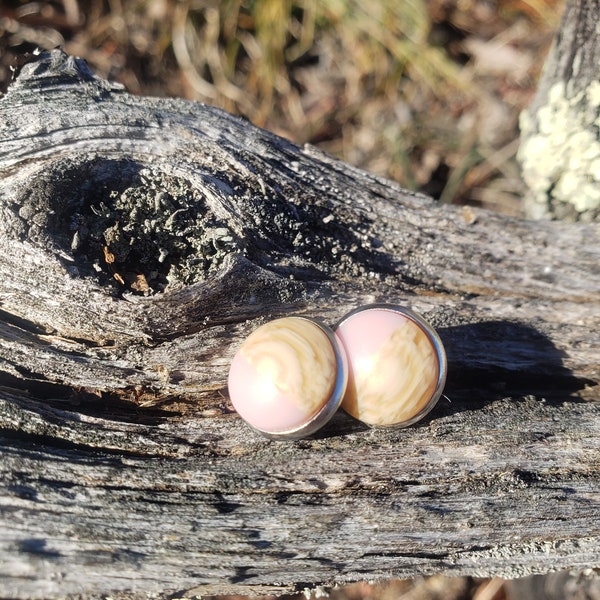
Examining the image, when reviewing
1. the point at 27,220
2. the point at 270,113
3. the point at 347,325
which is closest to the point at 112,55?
the point at 270,113

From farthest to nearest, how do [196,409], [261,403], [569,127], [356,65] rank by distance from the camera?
[356,65], [569,127], [196,409], [261,403]

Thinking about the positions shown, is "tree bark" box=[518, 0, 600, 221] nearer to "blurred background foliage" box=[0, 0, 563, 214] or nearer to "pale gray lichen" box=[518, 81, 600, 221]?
"pale gray lichen" box=[518, 81, 600, 221]

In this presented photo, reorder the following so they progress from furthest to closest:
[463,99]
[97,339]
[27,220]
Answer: [463,99], [97,339], [27,220]

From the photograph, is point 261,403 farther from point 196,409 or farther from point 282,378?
point 196,409

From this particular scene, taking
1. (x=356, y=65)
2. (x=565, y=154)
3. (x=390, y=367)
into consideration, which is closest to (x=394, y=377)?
(x=390, y=367)

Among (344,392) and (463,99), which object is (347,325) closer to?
(344,392)

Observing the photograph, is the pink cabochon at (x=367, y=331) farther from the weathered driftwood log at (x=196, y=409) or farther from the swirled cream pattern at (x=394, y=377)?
the weathered driftwood log at (x=196, y=409)
